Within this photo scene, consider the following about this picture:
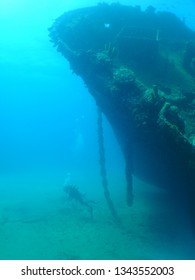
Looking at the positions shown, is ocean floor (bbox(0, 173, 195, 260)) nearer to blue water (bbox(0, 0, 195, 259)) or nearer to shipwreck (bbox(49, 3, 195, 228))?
blue water (bbox(0, 0, 195, 259))

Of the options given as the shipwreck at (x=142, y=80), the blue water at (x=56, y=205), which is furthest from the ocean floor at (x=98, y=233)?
the shipwreck at (x=142, y=80)

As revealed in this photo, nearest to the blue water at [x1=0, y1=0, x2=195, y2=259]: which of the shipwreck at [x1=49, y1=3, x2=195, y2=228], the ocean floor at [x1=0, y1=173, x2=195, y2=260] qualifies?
the ocean floor at [x1=0, y1=173, x2=195, y2=260]

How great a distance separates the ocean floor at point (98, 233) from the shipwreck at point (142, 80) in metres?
2.01

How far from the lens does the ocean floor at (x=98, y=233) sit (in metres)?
13.0

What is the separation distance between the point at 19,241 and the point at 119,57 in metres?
9.62

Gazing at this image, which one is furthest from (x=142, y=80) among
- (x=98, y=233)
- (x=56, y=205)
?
(x=56, y=205)

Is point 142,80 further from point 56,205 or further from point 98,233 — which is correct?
point 56,205

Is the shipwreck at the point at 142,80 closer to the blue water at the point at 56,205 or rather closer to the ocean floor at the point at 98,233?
the ocean floor at the point at 98,233

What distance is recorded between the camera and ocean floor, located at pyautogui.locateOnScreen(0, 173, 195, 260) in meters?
13.0

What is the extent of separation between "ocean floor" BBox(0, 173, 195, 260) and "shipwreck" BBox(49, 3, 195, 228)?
2.01 metres

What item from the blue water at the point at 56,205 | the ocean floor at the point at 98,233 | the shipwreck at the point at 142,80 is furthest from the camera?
the blue water at the point at 56,205
